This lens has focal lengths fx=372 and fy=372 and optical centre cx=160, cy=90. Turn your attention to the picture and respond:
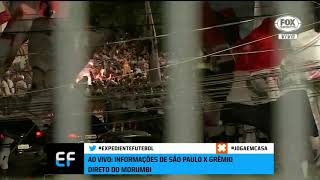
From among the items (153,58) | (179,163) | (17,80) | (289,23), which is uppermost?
(289,23)

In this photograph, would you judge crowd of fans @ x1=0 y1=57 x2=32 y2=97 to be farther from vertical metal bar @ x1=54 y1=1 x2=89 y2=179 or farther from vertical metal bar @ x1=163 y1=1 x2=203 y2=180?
vertical metal bar @ x1=163 y1=1 x2=203 y2=180

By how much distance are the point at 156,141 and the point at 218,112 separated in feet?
1.60

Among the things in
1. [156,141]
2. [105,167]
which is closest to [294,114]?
[156,141]

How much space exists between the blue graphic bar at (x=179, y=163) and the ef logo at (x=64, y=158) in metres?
0.10

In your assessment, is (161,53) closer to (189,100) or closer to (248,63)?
(189,100)

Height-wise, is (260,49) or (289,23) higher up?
(289,23)

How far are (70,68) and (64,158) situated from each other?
65 centimetres

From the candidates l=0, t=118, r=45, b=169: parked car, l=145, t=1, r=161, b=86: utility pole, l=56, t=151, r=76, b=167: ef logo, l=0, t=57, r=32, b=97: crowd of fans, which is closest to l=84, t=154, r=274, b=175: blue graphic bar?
l=56, t=151, r=76, b=167: ef logo

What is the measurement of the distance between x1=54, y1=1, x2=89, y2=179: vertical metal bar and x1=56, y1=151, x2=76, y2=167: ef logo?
10 centimetres

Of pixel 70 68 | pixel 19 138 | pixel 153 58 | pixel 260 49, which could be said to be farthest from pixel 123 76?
pixel 260 49

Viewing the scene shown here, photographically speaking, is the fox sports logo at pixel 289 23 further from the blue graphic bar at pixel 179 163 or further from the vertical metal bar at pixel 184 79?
the blue graphic bar at pixel 179 163

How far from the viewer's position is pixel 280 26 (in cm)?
263

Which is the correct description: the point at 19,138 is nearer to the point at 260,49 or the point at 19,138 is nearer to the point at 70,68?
the point at 70,68

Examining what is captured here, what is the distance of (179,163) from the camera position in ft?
8.75
